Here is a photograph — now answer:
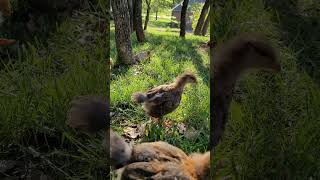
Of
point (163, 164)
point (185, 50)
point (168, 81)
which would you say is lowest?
point (163, 164)

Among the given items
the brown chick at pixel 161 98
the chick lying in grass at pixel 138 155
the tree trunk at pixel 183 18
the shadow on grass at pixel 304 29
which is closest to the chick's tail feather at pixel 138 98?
the brown chick at pixel 161 98

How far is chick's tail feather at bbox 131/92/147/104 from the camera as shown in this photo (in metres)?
2.03

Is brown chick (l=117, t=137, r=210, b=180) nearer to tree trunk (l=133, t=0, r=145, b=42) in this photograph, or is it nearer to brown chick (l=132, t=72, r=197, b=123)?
brown chick (l=132, t=72, r=197, b=123)

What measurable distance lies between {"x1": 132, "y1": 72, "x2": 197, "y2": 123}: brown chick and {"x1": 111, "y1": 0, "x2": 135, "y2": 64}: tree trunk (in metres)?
0.21

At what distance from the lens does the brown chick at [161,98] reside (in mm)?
1973

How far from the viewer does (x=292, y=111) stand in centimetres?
193

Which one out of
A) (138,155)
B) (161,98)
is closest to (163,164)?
(138,155)

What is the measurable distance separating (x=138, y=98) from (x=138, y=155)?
32 cm

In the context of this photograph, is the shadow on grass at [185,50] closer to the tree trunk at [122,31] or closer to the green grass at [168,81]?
the green grass at [168,81]

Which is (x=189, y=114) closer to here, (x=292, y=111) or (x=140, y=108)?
(x=140, y=108)

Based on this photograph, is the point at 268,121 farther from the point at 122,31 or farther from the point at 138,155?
the point at 122,31

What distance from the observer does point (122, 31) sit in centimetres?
223

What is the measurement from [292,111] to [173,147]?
566 mm

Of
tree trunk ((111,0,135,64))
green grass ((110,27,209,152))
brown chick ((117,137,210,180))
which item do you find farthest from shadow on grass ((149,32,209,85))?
brown chick ((117,137,210,180))
